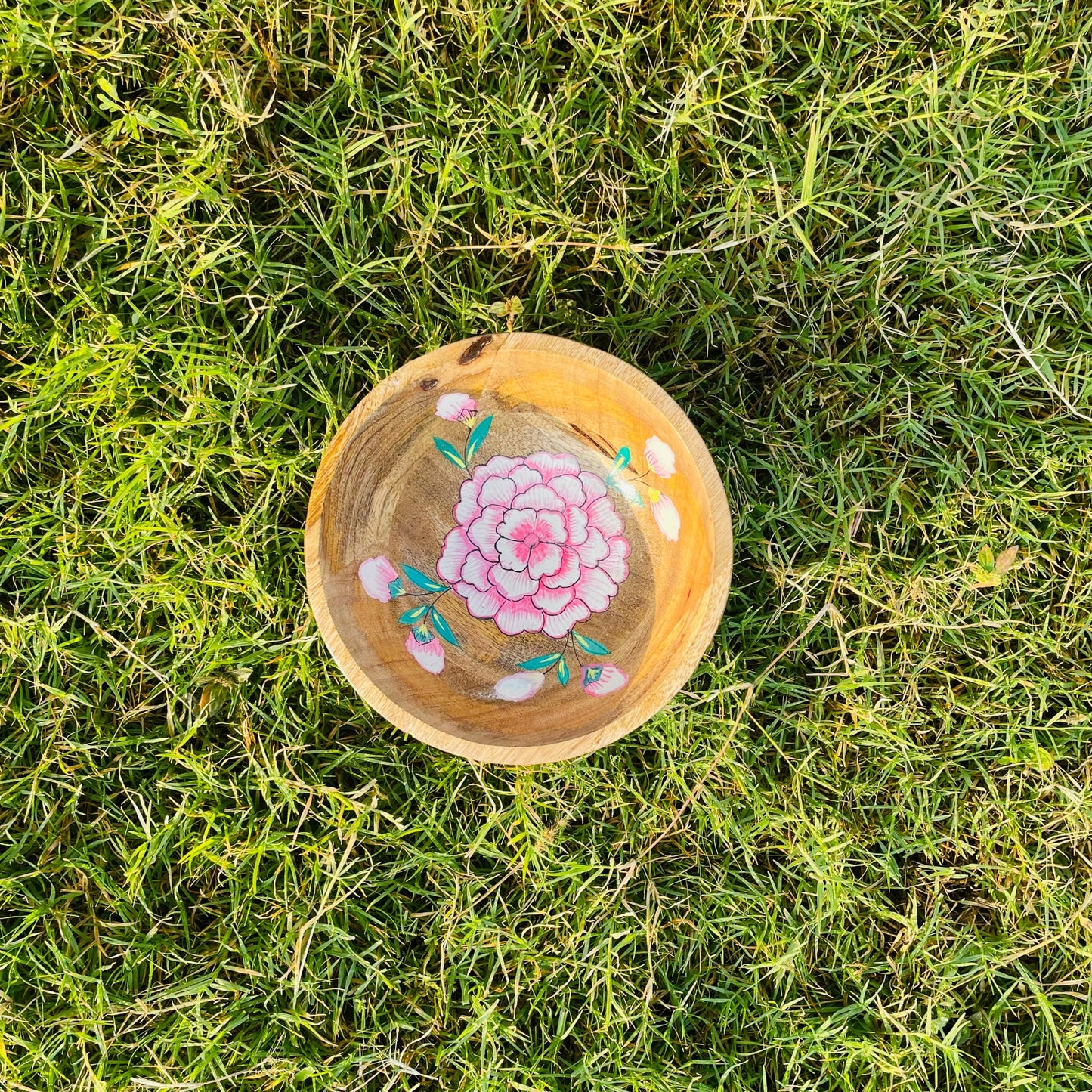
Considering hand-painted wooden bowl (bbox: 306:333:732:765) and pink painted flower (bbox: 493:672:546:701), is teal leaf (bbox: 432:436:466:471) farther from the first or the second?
pink painted flower (bbox: 493:672:546:701)

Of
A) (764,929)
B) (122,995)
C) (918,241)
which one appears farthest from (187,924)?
(918,241)

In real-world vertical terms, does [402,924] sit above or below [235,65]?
below

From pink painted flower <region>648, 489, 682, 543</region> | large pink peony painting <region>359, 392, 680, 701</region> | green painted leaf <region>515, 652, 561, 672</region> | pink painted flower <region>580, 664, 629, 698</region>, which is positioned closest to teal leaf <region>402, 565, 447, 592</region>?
large pink peony painting <region>359, 392, 680, 701</region>

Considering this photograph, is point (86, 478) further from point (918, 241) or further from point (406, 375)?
point (918, 241)

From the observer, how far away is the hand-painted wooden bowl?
4.98 ft

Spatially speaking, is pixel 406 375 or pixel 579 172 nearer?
pixel 406 375

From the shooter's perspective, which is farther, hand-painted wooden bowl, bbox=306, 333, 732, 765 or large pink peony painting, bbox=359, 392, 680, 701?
large pink peony painting, bbox=359, 392, 680, 701

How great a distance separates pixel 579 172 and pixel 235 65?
714 mm

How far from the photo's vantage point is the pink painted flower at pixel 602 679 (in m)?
1.67

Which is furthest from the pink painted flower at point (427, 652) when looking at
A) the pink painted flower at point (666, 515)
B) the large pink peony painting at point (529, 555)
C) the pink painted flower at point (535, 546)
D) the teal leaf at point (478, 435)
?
the pink painted flower at point (666, 515)

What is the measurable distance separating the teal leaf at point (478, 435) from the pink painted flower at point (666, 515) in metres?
Answer: 0.36

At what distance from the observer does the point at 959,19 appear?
171 cm

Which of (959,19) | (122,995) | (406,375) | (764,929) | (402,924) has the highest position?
(959,19)

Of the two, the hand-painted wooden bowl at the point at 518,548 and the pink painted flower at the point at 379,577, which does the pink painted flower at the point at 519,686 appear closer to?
the hand-painted wooden bowl at the point at 518,548
